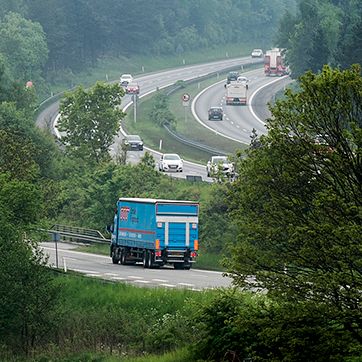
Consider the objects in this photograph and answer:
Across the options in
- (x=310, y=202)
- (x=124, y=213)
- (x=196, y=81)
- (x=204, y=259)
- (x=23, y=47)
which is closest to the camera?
(x=310, y=202)

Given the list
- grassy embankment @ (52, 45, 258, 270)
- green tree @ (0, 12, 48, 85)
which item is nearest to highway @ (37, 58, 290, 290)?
grassy embankment @ (52, 45, 258, 270)

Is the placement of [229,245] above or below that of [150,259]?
below

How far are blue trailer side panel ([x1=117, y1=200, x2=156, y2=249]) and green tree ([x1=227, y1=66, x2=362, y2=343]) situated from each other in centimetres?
2298

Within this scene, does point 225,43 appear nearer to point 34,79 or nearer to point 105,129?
point 34,79

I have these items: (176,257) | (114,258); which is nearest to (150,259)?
(176,257)

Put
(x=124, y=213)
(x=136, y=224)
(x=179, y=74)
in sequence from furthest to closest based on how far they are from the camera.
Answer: (x=179, y=74) → (x=124, y=213) → (x=136, y=224)

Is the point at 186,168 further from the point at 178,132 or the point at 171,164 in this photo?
the point at 178,132

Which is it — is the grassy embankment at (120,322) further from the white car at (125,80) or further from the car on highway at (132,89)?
the white car at (125,80)

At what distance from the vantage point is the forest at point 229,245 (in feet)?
101

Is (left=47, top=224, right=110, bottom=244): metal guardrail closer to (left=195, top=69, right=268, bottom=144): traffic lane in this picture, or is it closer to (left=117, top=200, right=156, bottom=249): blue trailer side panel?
(left=117, top=200, right=156, bottom=249): blue trailer side panel

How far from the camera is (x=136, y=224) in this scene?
56938 mm

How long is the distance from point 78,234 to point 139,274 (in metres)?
17.1

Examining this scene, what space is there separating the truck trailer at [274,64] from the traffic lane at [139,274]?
8891 centimetres

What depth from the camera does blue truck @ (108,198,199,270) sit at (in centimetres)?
5534
